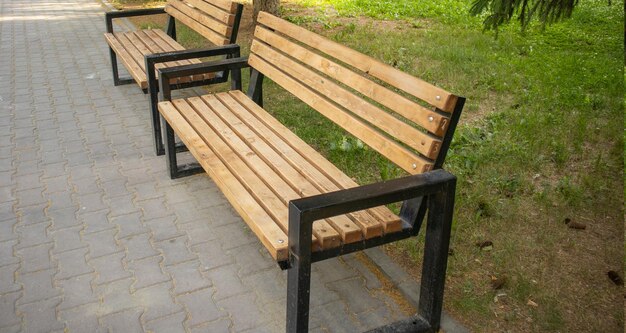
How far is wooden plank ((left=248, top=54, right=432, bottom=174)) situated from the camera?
2.85 m

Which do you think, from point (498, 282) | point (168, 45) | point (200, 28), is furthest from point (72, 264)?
point (168, 45)

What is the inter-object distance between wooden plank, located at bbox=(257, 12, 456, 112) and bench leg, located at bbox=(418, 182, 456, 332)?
371 millimetres

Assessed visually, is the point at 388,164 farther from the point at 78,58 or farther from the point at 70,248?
the point at 78,58

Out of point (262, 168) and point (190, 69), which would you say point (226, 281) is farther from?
point (190, 69)

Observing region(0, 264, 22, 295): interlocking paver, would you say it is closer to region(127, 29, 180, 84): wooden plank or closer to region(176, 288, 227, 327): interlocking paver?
region(176, 288, 227, 327): interlocking paver

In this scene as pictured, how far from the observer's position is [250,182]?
10.4 feet

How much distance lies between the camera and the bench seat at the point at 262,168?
2.74 meters

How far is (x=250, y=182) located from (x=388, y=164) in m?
1.77

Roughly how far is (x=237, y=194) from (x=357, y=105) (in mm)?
789

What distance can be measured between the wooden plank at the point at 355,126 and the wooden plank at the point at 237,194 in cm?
65

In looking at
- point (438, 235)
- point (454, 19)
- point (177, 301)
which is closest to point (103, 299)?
point (177, 301)

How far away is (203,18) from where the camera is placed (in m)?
5.51

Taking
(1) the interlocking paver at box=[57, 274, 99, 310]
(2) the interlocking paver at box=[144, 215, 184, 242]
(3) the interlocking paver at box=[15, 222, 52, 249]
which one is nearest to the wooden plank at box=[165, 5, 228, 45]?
(2) the interlocking paver at box=[144, 215, 184, 242]

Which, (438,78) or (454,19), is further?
(454,19)
